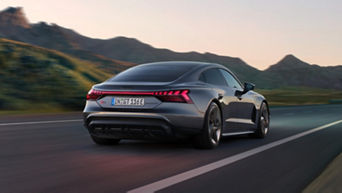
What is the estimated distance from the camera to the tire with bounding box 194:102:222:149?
806cm

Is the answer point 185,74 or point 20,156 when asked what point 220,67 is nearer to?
point 185,74

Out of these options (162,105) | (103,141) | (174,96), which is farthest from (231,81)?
(103,141)

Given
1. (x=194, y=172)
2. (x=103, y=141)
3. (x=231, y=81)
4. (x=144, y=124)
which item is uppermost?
(x=231, y=81)

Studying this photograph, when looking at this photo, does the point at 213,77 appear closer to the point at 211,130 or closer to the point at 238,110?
the point at 238,110

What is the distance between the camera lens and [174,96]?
7.63 meters

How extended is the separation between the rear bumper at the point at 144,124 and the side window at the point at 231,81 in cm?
190

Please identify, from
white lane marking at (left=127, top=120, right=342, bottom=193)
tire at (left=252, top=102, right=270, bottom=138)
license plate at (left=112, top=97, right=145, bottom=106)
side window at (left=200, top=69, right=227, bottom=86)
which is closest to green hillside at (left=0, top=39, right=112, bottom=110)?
tire at (left=252, top=102, right=270, bottom=138)

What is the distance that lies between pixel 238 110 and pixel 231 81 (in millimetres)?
591

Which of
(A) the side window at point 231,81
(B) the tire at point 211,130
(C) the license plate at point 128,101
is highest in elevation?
(A) the side window at point 231,81

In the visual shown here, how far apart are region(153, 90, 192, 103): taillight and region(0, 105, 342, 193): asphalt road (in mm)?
808

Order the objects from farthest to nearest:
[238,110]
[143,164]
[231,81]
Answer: [231,81] → [238,110] → [143,164]

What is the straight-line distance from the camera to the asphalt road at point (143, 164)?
5.21 metres

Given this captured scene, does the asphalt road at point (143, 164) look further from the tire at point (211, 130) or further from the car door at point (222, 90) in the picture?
the car door at point (222, 90)

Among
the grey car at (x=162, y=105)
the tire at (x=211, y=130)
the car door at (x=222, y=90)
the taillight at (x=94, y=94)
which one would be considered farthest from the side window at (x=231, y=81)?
the taillight at (x=94, y=94)
